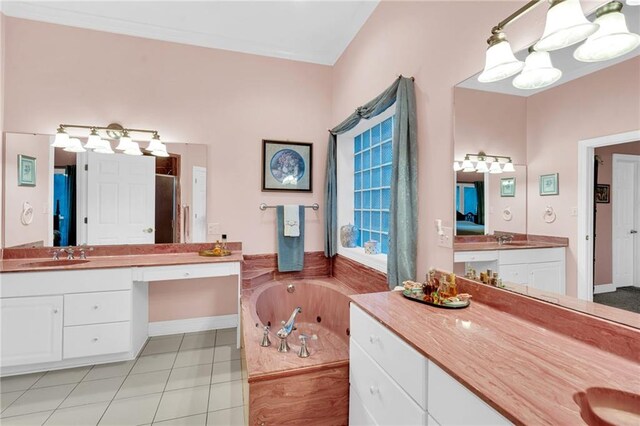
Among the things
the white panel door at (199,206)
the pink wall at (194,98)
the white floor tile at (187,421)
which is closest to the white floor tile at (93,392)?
the white floor tile at (187,421)

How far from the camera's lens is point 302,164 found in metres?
3.32

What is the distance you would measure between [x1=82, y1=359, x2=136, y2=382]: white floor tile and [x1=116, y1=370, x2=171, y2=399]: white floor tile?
0.13 metres

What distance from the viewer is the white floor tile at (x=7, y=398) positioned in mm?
1871

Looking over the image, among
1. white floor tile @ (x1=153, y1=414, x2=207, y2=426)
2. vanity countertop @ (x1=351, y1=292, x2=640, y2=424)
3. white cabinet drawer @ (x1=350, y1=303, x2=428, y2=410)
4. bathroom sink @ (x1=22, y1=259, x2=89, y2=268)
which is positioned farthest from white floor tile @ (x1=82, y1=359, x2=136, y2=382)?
vanity countertop @ (x1=351, y1=292, x2=640, y2=424)

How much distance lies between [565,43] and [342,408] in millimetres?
1891

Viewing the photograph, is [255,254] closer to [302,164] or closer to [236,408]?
[302,164]

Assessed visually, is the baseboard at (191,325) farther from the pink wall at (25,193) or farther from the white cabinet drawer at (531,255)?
the white cabinet drawer at (531,255)

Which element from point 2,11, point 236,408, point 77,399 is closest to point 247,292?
point 236,408

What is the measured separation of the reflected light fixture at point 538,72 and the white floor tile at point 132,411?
264cm

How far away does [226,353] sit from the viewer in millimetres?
2541

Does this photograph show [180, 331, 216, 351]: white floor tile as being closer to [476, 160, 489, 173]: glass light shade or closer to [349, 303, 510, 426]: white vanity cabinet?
[349, 303, 510, 426]: white vanity cabinet

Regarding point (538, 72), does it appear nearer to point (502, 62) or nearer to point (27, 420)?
point (502, 62)

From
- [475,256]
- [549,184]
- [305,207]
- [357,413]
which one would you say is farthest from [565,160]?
[305,207]

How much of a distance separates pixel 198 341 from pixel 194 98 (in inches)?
95.8
